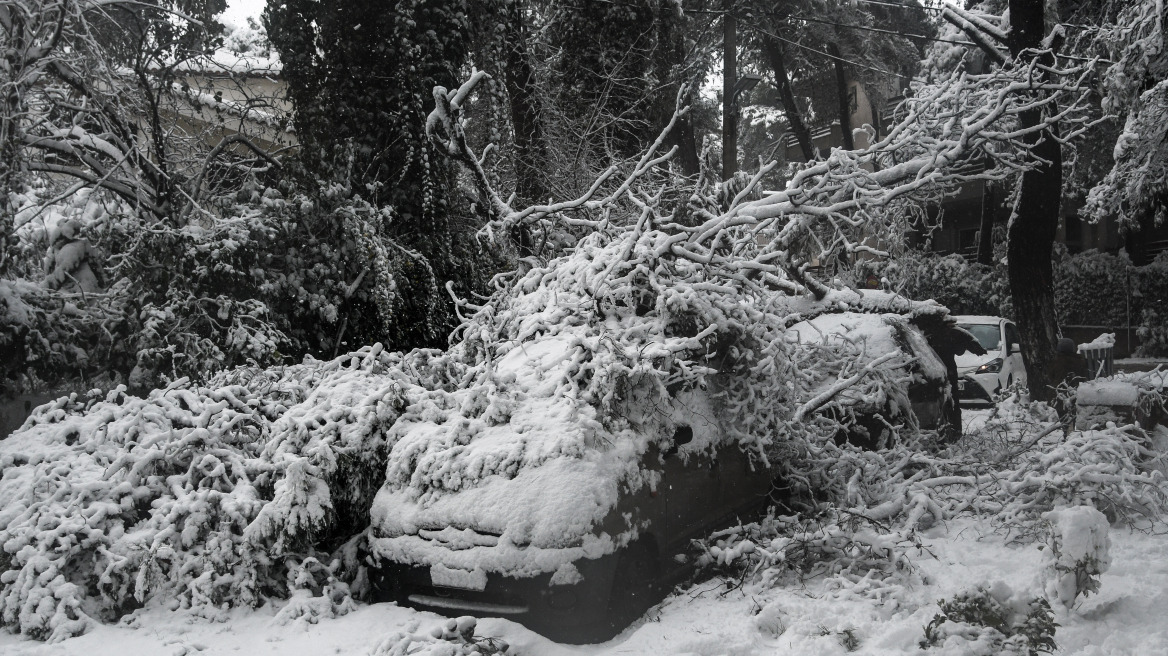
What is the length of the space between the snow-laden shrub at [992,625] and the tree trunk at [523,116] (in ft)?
34.1

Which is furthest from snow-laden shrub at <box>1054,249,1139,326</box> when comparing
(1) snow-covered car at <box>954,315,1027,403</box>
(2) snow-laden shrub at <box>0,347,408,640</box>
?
(2) snow-laden shrub at <box>0,347,408,640</box>

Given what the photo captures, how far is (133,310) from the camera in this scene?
29.5 feet

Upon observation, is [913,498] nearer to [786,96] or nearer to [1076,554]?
[1076,554]

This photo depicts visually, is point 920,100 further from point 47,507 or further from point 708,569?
point 47,507

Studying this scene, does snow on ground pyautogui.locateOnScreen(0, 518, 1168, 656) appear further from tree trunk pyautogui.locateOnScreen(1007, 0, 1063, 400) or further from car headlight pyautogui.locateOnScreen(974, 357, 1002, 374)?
car headlight pyautogui.locateOnScreen(974, 357, 1002, 374)

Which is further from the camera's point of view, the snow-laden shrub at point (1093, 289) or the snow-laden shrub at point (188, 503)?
the snow-laden shrub at point (1093, 289)

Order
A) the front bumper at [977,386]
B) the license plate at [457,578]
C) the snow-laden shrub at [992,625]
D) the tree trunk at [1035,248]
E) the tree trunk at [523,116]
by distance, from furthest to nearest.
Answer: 1. the tree trunk at [523,116]
2. the front bumper at [977,386]
3. the tree trunk at [1035,248]
4. the license plate at [457,578]
5. the snow-laden shrub at [992,625]

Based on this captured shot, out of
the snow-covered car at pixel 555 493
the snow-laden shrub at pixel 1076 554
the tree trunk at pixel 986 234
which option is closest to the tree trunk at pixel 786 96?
the tree trunk at pixel 986 234

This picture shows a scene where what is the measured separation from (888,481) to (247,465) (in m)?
4.44

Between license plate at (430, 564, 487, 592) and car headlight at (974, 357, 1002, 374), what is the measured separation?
1112 centimetres

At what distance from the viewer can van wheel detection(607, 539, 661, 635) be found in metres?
4.20

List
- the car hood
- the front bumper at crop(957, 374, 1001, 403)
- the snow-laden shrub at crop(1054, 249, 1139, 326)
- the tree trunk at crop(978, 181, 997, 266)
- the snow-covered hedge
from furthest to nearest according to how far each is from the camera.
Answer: the tree trunk at crop(978, 181, 997, 266) < the snow-laden shrub at crop(1054, 249, 1139, 326) < the car hood < the front bumper at crop(957, 374, 1001, 403) < the snow-covered hedge

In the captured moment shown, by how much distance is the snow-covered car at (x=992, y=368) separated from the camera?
41.9 ft

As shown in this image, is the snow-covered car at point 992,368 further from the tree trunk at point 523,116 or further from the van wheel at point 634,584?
the van wheel at point 634,584
